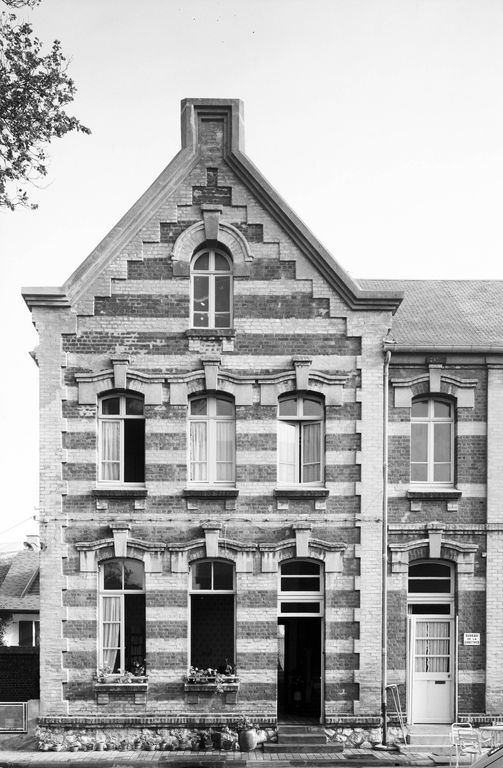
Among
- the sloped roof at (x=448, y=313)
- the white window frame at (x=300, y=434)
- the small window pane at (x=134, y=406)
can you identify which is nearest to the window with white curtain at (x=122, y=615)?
the small window pane at (x=134, y=406)

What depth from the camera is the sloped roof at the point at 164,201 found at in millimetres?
18688

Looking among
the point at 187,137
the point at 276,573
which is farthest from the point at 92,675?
the point at 187,137

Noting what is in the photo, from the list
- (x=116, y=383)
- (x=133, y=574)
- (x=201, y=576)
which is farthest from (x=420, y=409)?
(x=133, y=574)

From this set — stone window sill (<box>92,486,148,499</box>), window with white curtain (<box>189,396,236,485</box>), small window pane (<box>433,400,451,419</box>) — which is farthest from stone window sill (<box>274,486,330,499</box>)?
small window pane (<box>433,400,451,419</box>)

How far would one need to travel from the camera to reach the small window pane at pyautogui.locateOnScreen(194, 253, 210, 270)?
1914 cm

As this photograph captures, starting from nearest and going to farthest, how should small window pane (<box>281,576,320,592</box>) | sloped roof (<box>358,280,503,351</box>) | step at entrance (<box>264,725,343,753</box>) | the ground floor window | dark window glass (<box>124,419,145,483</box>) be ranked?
step at entrance (<box>264,725,343,753</box>), the ground floor window, small window pane (<box>281,576,320,592</box>), dark window glass (<box>124,419,145,483</box>), sloped roof (<box>358,280,503,351</box>)

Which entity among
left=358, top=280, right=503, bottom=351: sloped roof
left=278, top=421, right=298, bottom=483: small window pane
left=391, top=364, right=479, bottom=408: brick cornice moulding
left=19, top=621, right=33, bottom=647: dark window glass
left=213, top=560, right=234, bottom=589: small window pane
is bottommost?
left=19, top=621, right=33, bottom=647: dark window glass

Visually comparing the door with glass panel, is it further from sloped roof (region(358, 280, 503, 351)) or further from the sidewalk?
sloped roof (region(358, 280, 503, 351))

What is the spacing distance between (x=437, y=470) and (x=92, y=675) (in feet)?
27.7

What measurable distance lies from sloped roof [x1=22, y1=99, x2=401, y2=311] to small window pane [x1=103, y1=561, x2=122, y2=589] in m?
5.56

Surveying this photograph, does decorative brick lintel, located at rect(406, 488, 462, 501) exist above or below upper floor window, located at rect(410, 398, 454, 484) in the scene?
below

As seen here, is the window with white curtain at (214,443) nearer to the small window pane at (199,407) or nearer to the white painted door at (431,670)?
the small window pane at (199,407)

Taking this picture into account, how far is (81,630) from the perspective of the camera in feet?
60.1

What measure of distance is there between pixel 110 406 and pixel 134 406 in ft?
1.69
